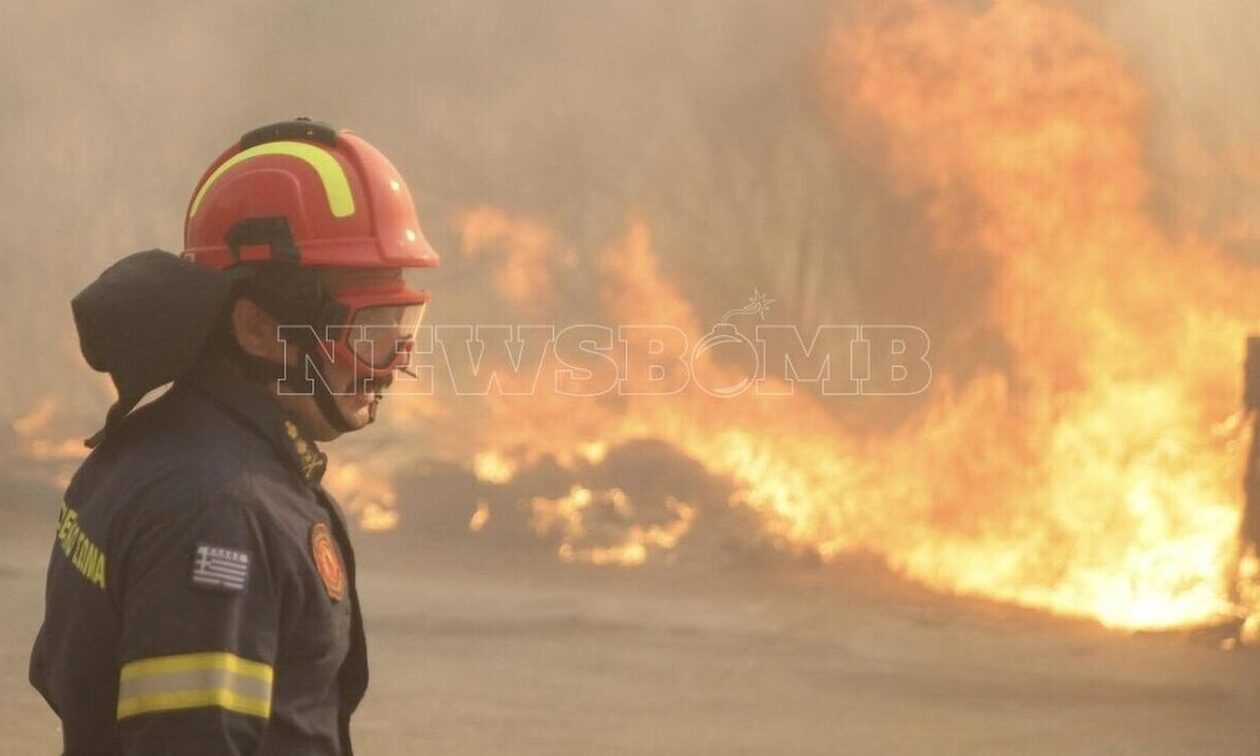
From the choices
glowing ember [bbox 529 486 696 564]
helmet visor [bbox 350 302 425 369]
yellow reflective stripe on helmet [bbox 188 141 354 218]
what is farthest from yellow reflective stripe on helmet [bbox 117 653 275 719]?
glowing ember [bbox 529 486 696 564]

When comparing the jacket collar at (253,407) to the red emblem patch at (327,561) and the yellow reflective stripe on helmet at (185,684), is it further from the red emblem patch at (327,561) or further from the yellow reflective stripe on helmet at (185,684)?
the yellow reflective stripe on helmet at (185,684)

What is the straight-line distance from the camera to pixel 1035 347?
27.3 ft

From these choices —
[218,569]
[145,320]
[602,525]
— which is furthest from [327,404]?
[602,525]

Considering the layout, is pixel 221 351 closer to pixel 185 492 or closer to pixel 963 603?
pixel 185 492

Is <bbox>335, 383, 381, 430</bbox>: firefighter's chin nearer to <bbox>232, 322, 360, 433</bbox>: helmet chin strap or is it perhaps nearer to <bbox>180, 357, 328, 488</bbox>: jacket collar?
<bbox>232, 322, 360, 433</bbox>: helmet chin strap

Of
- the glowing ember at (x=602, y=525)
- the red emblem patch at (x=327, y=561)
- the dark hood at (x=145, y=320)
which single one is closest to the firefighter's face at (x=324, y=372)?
the dark hood at (x=145, y=320)

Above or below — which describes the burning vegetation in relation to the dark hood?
above

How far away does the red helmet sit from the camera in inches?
85.4

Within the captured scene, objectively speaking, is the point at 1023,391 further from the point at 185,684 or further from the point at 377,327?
the point at 185,684

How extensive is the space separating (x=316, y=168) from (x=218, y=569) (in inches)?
27.7

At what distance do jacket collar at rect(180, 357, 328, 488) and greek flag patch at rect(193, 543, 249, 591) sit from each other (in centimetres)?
25

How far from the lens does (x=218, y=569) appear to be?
176 centimetres

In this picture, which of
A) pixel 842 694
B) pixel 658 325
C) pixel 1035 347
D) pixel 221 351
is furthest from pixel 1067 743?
pixel 221 351

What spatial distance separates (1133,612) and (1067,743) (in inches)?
52.3
